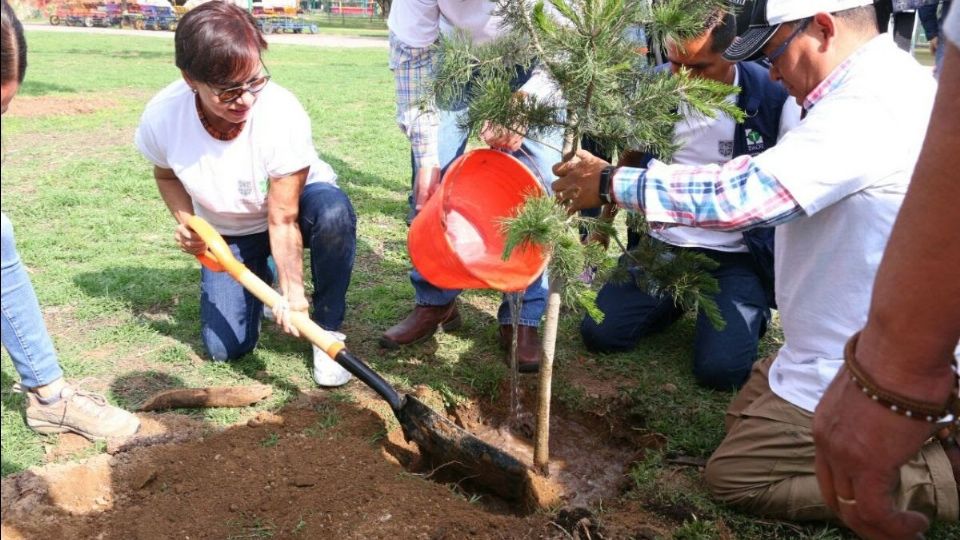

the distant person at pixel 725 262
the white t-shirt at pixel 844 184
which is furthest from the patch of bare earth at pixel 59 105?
the white t-shirt at pixel 844 184

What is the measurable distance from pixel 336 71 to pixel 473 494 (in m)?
14.9

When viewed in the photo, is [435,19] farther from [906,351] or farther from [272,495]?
[906,351]

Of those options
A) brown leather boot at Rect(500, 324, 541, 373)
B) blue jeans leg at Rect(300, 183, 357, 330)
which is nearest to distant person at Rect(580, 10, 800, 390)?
brown leather boot at Rect(500, 324, 541, 373)

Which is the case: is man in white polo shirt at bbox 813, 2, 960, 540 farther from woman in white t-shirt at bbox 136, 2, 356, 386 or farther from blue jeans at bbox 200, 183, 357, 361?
blue jeans at bbox 200, 183, 357, 361

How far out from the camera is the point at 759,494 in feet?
8.25

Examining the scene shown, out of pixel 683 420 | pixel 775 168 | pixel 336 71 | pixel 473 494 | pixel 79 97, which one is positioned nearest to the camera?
pixel 775 168

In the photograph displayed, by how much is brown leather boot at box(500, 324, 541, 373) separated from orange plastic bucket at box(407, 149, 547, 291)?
758mm

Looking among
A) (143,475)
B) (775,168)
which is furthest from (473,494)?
(775,168)

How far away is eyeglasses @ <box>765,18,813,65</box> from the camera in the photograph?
7.34ft

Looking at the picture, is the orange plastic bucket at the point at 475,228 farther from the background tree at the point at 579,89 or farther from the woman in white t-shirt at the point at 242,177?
the woman in white t-shirt at the point at 242,177

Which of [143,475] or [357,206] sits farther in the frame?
[357,206]

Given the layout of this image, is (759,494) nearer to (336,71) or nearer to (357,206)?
(357,206)

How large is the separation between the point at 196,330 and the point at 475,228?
1.63 m

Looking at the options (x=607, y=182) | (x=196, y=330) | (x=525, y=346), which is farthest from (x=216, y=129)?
(x=607, y=182)
